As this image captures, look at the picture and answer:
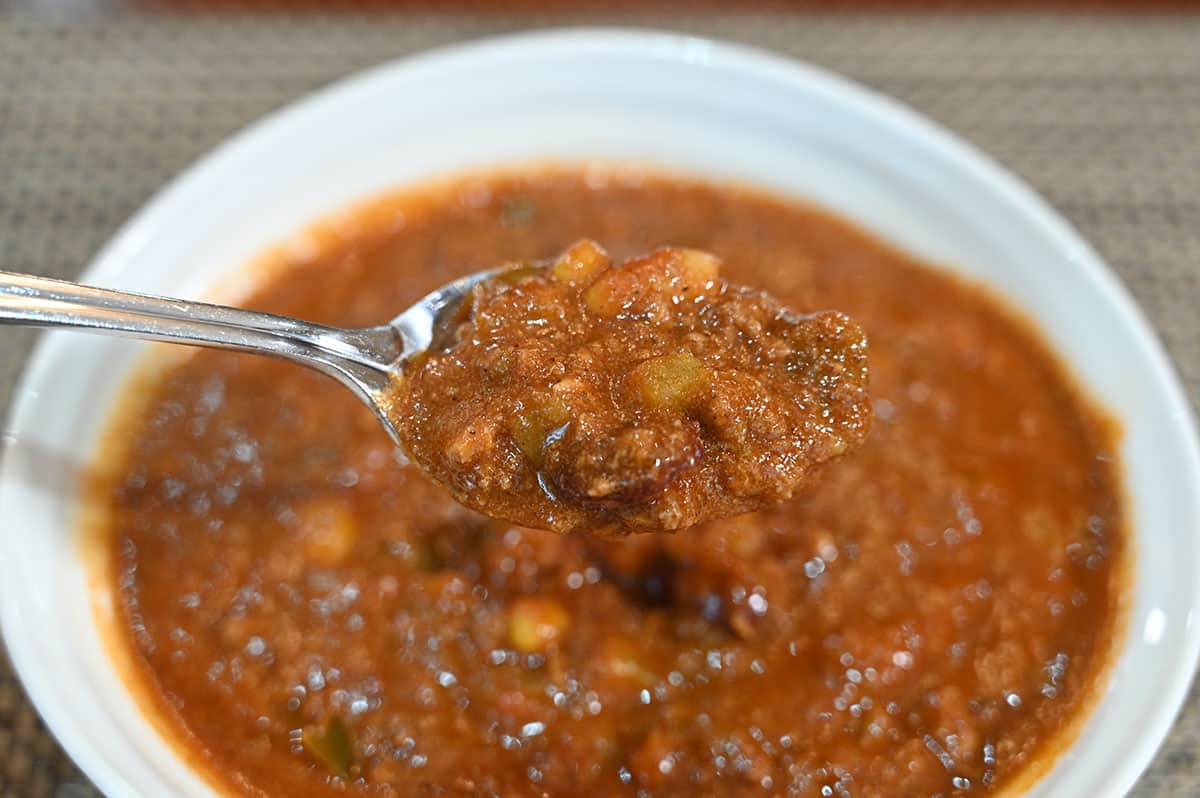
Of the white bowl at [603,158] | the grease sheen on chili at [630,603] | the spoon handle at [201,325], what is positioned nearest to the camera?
the spoon handle at [201,325]

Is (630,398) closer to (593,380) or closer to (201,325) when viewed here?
(593,380)

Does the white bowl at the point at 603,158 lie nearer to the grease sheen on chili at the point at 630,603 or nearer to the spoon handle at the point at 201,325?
the grease sheen on chili at the point at 630,603

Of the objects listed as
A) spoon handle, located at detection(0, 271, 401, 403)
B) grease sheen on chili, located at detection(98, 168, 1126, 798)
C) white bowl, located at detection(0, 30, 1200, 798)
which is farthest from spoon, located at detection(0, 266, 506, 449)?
white bowl, located at detection(0, 30, 1200, 798)

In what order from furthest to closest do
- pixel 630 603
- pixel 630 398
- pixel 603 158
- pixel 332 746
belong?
pixel 603 158 → pixel 630 603 → pixel 332 746 → pixel 630 398

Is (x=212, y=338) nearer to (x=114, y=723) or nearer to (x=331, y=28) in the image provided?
(x=114, y=723)


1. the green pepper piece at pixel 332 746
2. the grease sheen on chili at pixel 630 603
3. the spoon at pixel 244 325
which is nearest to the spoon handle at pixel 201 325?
the spoon at pixel 244 325

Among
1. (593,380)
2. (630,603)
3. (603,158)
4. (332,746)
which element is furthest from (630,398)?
(603,158)
